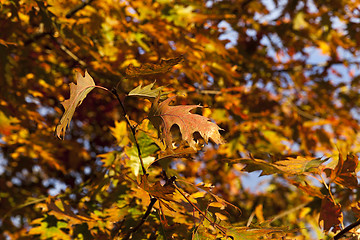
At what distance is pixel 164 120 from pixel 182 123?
41 millimetres

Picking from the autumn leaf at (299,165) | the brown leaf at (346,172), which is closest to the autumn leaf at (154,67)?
the autumn leaf at (299,165)

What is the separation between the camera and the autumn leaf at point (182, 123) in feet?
2.43

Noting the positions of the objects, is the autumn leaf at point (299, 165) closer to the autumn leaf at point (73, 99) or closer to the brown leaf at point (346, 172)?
the brown leaf at point (346, 172)

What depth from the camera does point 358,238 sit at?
84cm

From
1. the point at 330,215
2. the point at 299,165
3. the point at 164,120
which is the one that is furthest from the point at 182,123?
the point at 330,215

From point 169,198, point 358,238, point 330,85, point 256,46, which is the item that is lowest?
point 330,85

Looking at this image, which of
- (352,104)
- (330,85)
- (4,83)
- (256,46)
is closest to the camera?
(4,83)

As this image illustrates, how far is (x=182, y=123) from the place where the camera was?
76 cm

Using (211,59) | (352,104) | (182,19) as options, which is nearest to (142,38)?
(182,19)

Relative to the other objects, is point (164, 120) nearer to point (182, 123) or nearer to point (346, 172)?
point (182, 123)

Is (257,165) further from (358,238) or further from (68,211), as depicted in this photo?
(68,211)

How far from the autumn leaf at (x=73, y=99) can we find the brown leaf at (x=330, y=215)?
708mm

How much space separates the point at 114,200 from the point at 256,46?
2.26 m

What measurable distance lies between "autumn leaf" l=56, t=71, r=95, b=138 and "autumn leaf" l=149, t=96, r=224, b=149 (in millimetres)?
174
